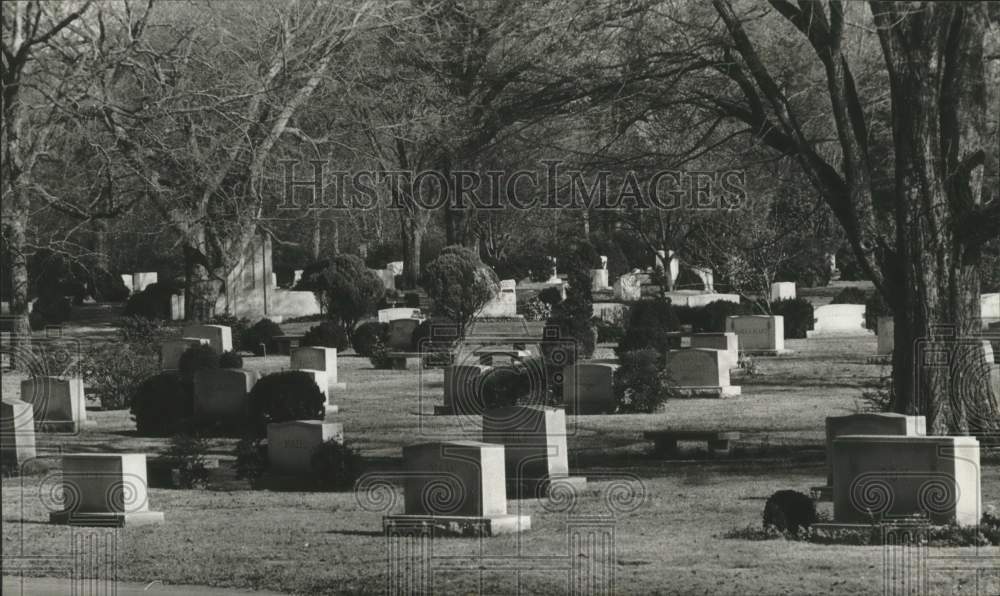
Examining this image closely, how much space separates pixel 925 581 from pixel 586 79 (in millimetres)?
9705

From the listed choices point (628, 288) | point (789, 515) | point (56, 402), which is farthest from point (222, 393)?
point (628, 288)

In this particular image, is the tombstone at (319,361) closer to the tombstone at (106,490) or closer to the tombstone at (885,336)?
the tombstone at (885,336)

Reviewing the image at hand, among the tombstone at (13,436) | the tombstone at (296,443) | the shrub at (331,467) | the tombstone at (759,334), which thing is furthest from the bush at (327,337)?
the shrub at (331,467)

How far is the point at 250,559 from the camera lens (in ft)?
38.1

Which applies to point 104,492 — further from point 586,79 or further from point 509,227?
point 509,227

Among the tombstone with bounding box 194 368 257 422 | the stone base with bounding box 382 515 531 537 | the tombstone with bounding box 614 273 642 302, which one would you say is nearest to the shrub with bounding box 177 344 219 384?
the tombstone with bounding box 194 368 257 422

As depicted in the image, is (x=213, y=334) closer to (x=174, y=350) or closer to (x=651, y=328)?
(x=174, y=350)

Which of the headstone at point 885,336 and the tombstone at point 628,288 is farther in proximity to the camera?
the tombstone at point 628,288

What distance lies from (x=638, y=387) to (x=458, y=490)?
36.2ft

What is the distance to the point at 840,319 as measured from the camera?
39.3 meters

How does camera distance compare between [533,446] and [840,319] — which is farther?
[840,319]

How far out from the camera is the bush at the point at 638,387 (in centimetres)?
2283

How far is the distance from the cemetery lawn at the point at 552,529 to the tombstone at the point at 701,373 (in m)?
2.43

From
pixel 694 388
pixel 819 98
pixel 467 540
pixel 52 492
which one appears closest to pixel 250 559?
pixel 467 540
